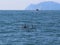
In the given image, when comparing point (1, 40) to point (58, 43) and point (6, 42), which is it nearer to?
point (6, 42)

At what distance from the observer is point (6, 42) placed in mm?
27922

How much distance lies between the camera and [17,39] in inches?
1176

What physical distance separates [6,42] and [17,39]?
7.26 feet

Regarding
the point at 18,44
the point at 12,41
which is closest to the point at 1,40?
the point at 12,41

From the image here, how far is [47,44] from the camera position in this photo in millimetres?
26406

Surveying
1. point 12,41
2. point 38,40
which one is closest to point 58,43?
point 38,40

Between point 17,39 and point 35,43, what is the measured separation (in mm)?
3398

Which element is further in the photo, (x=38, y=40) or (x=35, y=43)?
(x=38, y=40)

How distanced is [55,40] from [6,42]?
16.7ft

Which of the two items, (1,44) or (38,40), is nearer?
(1,44)

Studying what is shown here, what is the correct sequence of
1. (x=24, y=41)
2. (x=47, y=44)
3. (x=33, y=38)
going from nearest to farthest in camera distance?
(x=47, y=44)
(x=24, y=41)
(x=33, y=38)

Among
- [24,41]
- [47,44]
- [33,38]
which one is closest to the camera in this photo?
[47,44]

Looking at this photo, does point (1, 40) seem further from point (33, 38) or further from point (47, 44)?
point (47, 44)

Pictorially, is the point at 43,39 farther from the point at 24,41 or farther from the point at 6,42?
the point at 6,42
